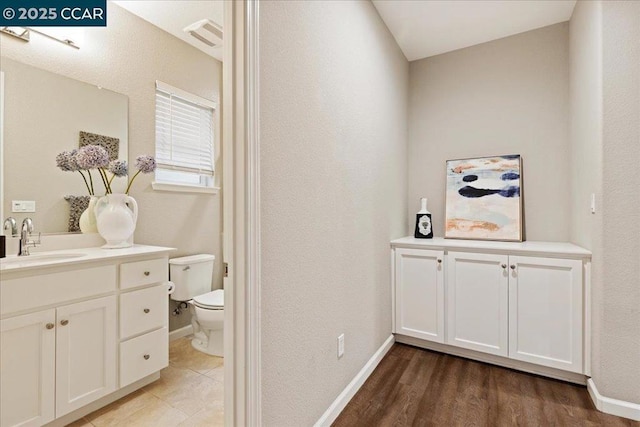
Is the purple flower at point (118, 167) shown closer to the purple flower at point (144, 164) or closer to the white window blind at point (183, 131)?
the purple flower at point (144, 164)

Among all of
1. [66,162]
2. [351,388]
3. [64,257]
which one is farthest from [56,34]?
[351,388]

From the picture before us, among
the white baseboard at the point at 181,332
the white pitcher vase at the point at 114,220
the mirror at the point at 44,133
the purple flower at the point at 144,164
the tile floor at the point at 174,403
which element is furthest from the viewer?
the white baseboard at the point at 181,332

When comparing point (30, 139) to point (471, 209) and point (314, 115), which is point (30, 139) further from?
point (471, 209)

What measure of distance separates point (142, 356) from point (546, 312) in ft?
8.67

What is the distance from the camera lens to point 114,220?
6.80 feet

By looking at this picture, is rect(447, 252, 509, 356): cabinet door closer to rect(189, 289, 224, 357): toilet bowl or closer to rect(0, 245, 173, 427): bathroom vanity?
rect(189, 289, 224, 357): toilet bowl

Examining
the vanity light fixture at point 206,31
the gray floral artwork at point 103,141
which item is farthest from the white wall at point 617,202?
the gray floral artwork at point 103,141

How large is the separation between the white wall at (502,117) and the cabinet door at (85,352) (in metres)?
2.58

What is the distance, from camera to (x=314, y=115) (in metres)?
1.54

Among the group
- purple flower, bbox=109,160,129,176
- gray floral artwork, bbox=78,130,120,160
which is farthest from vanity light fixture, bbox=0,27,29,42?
purple flower, bbox=109,160,129,176

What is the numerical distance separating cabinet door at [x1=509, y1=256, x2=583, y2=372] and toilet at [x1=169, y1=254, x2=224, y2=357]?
6.94 ft

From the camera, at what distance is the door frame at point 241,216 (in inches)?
43.9

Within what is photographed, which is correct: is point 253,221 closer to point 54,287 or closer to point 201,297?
point 54,287

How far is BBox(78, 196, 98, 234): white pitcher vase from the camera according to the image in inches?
83.5
